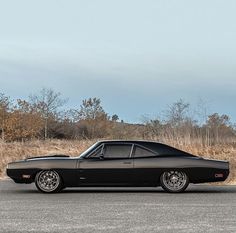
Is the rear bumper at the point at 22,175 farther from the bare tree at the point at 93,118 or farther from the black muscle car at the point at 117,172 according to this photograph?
the bare tree at the point at 93,118

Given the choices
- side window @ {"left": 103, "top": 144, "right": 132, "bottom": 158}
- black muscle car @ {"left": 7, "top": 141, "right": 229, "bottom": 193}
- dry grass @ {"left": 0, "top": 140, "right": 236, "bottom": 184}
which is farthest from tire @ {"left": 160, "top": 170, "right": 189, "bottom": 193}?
dry grass @ {"left": 0, "top": 140, "right": 236, "bottom": 184}

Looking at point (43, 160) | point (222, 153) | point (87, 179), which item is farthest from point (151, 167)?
point (222, 153)

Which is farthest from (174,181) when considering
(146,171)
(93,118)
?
(93,118)

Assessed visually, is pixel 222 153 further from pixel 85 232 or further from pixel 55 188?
pixel 85 232

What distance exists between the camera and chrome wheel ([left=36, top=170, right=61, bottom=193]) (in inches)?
542

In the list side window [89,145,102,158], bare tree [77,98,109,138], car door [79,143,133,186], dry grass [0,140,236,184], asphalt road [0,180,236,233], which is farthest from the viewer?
bare tree [77,98,109,138]

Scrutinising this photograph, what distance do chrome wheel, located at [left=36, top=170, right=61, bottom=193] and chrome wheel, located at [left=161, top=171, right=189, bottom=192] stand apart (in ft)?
8.66

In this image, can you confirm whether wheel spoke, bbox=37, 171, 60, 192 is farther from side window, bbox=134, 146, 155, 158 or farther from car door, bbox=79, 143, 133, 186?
side window, bbox=134, 146, 155, 158

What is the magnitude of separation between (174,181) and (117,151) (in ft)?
5.33

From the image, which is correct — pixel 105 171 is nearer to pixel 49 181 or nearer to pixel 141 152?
pixel 141 152

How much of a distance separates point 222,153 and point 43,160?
12.5m

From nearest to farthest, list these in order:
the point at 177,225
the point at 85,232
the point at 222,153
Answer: the point at 85,232
the point at 177,225
the point at 222,153

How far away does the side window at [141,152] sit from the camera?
14070 mm

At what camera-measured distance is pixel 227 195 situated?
44.0 feet
